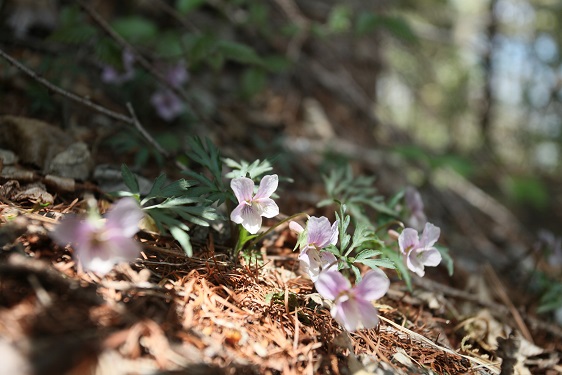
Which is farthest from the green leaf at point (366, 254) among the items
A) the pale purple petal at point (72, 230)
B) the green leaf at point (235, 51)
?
the green leaf at point (235, 51)

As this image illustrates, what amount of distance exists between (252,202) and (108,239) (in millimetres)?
504

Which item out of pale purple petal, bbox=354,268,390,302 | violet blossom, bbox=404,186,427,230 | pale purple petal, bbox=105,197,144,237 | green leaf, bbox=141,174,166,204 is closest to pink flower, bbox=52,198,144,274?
pale purple petal, bbox=105,197,144,237

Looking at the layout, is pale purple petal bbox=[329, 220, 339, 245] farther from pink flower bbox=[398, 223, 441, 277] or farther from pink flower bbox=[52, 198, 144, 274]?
pink flower bbox=[52, 198, 144, 274]

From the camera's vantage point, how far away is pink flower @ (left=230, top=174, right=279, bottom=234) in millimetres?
1415

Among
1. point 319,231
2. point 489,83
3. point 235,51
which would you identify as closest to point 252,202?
point 319,231

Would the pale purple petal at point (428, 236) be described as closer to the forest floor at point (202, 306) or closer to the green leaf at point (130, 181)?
the forest floor at point (202, 306)

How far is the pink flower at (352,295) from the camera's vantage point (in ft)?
3.98

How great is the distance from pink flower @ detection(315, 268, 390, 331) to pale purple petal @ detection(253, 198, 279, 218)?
1.09ft

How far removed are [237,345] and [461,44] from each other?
4432 millimetres

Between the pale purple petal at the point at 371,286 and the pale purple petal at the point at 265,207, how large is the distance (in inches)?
16.0

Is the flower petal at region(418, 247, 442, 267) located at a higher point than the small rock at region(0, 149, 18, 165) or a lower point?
higher

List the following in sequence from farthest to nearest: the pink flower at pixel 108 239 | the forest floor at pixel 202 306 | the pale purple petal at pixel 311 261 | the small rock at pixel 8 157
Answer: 1. the small rock at pixel 8 157
2. the pale purple petal at pixel 311 261
3. the pink flower at pixel 108 239
4. the forest floor at pixel 202 306

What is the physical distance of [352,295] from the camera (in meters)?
1.24

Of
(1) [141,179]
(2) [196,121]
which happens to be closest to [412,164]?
(2) [196,121]
